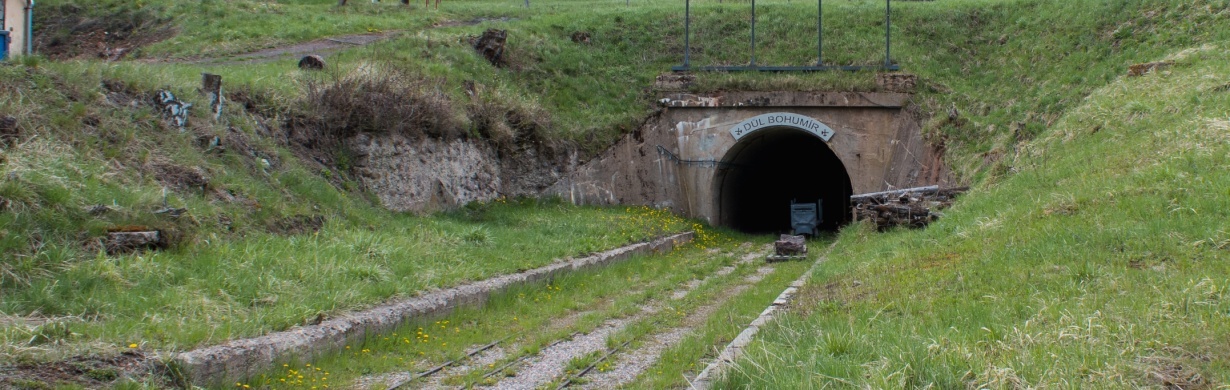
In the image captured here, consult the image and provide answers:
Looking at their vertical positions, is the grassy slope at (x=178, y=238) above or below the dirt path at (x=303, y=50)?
below

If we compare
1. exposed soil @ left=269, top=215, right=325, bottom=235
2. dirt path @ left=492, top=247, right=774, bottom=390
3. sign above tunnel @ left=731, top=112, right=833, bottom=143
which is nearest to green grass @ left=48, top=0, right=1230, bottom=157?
sign above tunnel @ left=731, top=112, right=833, bottom=143

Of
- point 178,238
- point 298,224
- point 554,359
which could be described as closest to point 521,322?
point 554,359

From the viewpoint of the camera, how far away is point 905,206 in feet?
51.9

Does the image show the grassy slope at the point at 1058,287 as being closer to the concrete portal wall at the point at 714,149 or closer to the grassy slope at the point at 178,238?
the grassy slope at the point at 178,238

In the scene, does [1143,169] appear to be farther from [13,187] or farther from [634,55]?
[634,55]

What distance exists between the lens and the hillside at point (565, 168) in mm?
6422

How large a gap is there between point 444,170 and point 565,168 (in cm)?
399

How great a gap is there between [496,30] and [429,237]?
1065 centimetres

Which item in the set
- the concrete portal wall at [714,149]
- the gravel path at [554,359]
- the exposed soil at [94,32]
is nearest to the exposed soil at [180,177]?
the gravel path at [554,359]

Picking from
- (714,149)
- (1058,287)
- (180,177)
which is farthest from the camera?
(714,149)

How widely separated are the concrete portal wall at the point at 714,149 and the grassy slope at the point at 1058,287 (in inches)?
292

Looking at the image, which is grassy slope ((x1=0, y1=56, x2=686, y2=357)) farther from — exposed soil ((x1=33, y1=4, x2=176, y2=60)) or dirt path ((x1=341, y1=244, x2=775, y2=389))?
exposed soil ((x1=33, y1=4, x2=176, y2=60))

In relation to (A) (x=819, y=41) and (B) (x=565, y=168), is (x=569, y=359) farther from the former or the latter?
(A) (x=819, y=41)

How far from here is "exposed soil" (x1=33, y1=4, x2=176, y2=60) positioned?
24.3 metres
